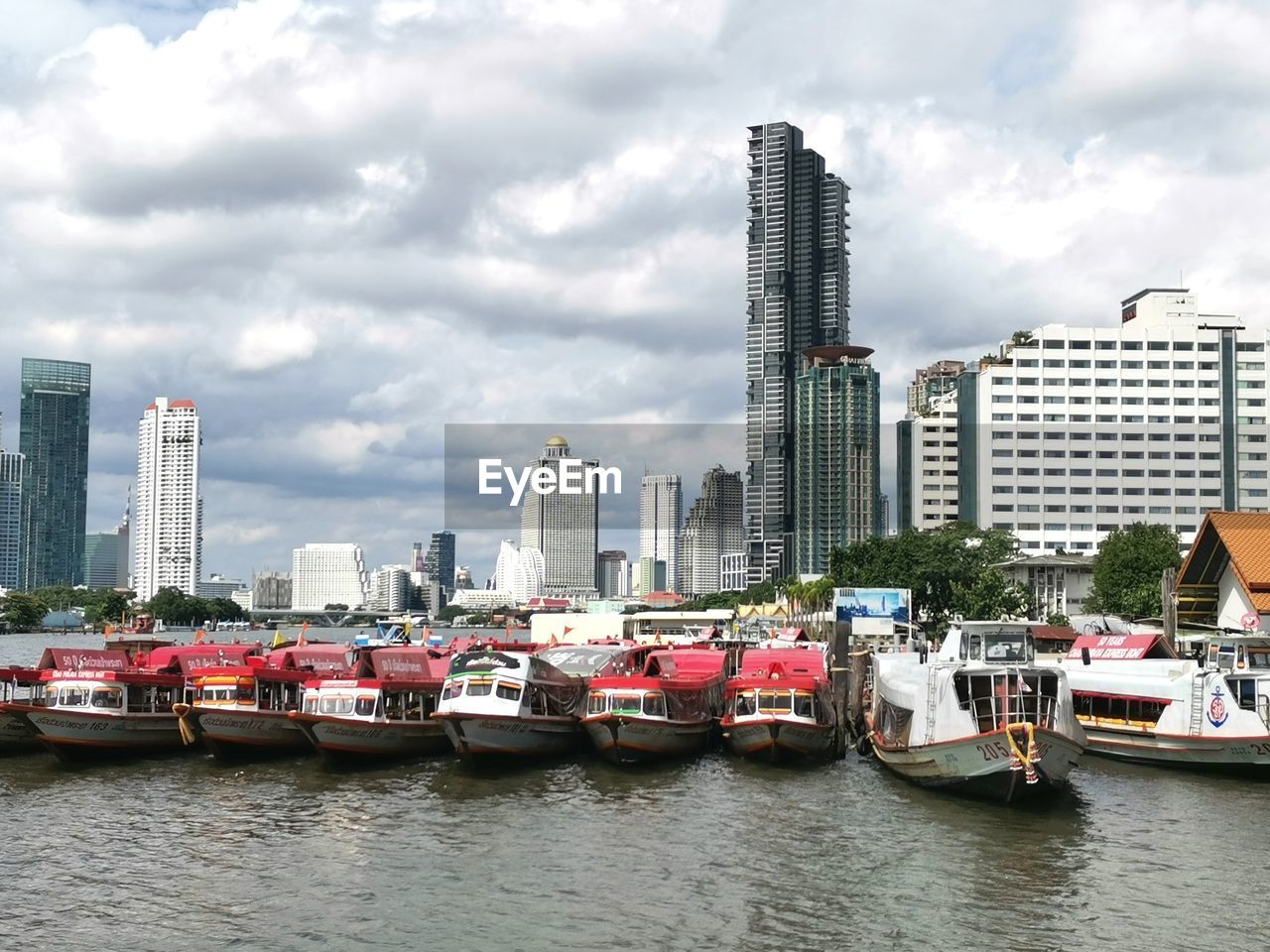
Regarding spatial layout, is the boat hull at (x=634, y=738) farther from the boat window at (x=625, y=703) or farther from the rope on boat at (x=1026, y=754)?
the rope on boat at (x=1026, y=754)

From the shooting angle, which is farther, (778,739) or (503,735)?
(778,739)

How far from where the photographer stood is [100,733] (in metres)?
55.2

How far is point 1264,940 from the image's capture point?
29203 millimetres

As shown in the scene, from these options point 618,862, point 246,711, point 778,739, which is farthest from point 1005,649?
point 246,711

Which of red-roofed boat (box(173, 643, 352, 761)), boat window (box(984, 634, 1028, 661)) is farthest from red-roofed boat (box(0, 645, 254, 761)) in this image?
boat window (box(984, 634, 1028, 661))

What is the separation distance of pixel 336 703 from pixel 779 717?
17.6 meters

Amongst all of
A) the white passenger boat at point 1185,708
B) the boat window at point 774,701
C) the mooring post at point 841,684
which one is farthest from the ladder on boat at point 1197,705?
the boat window at point 774,701

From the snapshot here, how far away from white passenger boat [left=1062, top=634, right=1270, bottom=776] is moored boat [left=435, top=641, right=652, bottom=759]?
21842 mm

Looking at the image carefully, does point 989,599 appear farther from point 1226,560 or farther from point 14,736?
point 14,736

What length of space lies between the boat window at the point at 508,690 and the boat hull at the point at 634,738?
2.97 m

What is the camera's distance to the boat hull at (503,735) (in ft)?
167

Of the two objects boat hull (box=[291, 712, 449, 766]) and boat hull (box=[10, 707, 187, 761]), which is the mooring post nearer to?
boat hull (box=[291, 712, 449, 766])

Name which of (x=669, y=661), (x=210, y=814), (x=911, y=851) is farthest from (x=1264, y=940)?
(x=669, y=661)

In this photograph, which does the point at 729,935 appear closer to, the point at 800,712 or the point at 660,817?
the point at 660,817
